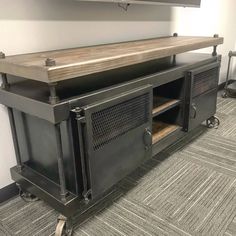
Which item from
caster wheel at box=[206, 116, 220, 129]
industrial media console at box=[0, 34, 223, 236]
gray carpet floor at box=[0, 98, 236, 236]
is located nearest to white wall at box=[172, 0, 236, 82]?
caster wheel at box=[206, 116, 220, 129]

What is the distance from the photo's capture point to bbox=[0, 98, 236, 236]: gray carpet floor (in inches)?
45.6

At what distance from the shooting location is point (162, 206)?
1.29 meters

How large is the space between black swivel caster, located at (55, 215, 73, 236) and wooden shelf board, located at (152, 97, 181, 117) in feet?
2.37

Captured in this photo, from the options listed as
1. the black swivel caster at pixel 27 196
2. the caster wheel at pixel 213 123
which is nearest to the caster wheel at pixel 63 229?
the black swivel caster at pixel 27 196

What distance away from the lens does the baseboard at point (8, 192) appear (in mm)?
1331

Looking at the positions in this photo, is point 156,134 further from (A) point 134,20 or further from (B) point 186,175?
(A) point 134,20

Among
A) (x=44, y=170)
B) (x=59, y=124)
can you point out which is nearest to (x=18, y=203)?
(x=44, y=170)

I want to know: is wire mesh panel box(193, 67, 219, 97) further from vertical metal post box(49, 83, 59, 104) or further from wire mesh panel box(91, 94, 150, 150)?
vertical metal post box(49, 83, 59, 104)

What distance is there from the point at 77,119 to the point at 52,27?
650 mm

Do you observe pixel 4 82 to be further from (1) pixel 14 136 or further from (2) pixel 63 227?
(2) pixel 63 227

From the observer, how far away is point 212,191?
4.58ft

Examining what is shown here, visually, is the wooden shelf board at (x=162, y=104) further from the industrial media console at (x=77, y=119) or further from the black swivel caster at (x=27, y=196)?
the black swivel caster at (x=27, y=196)

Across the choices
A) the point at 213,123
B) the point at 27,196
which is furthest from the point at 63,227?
the point at 213,123

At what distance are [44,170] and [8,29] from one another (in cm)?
67
